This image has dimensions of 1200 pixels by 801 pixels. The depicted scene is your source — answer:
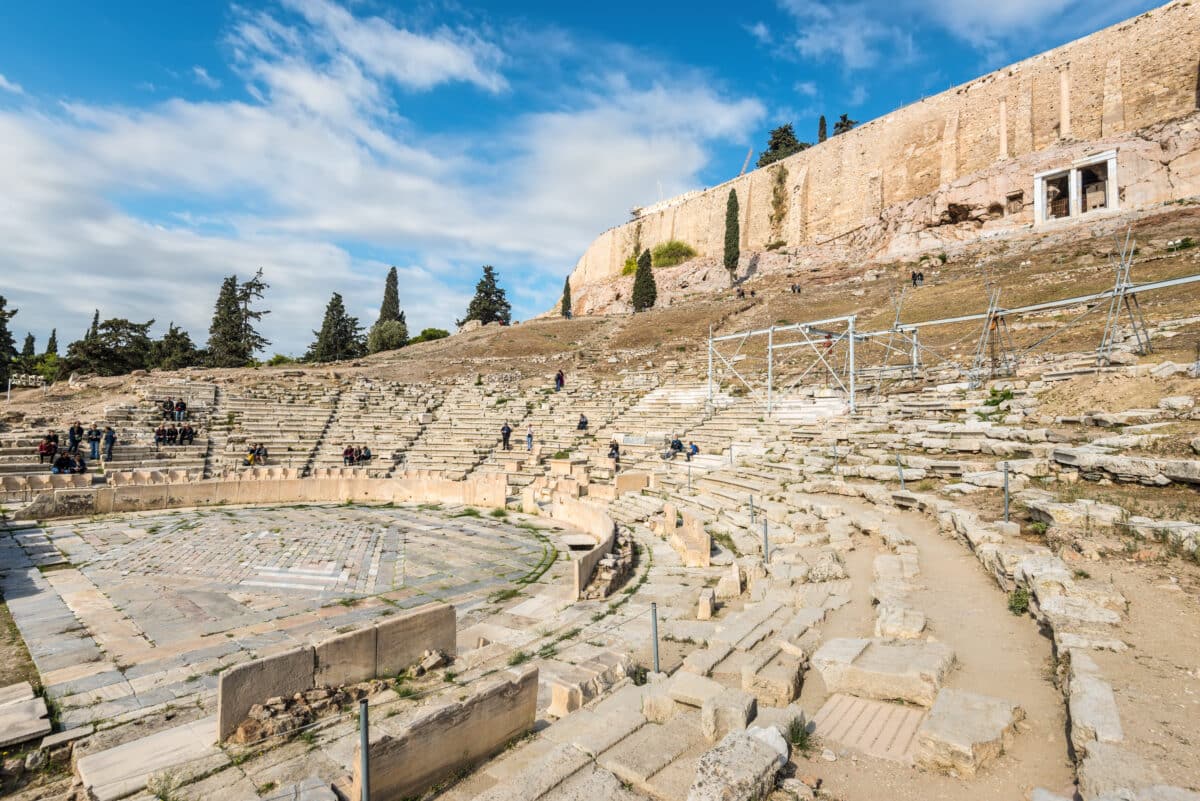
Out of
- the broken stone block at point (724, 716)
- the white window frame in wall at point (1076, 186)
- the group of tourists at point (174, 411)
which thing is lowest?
the broken stone block at point (724, 716)

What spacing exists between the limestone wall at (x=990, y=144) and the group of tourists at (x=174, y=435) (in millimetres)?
49075

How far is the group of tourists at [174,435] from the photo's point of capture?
1992 centimetres

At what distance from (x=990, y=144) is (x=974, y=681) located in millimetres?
54023

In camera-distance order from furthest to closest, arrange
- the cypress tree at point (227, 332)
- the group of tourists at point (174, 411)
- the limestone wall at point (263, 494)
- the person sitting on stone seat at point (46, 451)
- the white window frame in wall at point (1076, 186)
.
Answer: the cypress tree at point (227, 332) < the white window frame in wall at point (1076, 186) < the group of tourists at point (174, 411) < the person sitting on stone seat at point (46, 451) < the limestone wall at point (263, 494)

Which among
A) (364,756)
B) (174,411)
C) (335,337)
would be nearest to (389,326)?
(335,337)

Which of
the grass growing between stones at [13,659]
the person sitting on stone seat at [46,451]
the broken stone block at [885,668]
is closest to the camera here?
the broken stone block at [885,668]

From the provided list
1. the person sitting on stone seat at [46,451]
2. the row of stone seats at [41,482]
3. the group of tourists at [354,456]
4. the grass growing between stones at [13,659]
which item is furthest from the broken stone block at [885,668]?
the person sitting on stone seat at [46,451]

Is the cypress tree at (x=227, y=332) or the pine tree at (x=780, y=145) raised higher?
the pine tree at (x=780, y=145)

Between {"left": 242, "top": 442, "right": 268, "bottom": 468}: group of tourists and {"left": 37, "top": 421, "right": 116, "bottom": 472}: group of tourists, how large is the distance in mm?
3785

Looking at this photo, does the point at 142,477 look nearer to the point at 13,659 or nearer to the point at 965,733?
the point at 13,659

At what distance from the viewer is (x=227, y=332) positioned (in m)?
47.6

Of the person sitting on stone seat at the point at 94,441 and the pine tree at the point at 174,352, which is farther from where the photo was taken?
the pine tree at the point at 174,352

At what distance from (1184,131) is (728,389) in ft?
115

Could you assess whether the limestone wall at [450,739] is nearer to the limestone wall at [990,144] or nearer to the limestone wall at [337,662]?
the limestone wall at [337,662]
